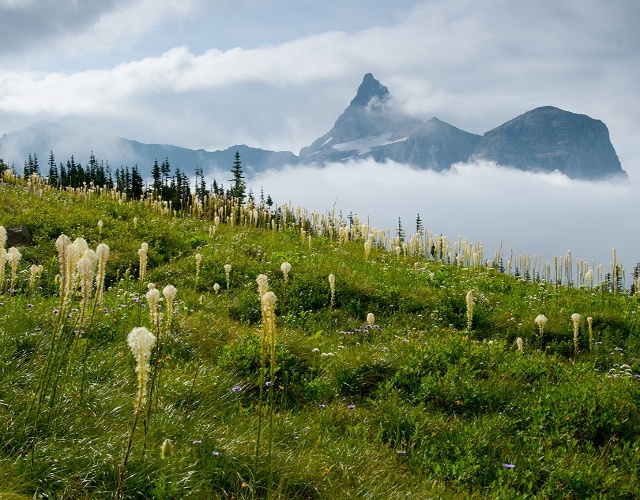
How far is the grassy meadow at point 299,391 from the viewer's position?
3.56m

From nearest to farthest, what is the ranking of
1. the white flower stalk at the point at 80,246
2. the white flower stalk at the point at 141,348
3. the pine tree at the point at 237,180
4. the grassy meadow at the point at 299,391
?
1. the white flower stalk at the point at 141,348
2. the white flower stalk at the point at 80,246
3. the grassy meadow at the point at 299,391
4. the pine tree at the point at 237,180

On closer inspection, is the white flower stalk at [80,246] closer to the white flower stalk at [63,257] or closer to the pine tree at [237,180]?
the white flower stalk at [63,257]

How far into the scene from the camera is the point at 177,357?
6449mm

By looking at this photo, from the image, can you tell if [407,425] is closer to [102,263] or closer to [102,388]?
[102,388]

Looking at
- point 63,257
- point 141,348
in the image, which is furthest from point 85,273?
point 141,348

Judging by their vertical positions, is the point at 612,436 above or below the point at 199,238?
below

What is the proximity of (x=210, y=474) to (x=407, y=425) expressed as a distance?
8.21 feet

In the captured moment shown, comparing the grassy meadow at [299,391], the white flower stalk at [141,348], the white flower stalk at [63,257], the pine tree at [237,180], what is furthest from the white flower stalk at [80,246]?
the pine tree at [237,180]

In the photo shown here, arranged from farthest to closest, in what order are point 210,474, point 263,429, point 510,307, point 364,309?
point 510,307 → point 364,309 → point 263,429 → point 210,474

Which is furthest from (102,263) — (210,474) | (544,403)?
(544,403)

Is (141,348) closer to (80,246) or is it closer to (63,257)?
(63,257)

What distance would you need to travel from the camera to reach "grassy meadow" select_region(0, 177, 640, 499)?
140 inches

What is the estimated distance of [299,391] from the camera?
609cm

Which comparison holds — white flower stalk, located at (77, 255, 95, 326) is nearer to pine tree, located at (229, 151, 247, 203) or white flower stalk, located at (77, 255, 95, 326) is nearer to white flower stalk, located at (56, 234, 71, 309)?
white flower stalk, located at (56, 234, 71, 309)
